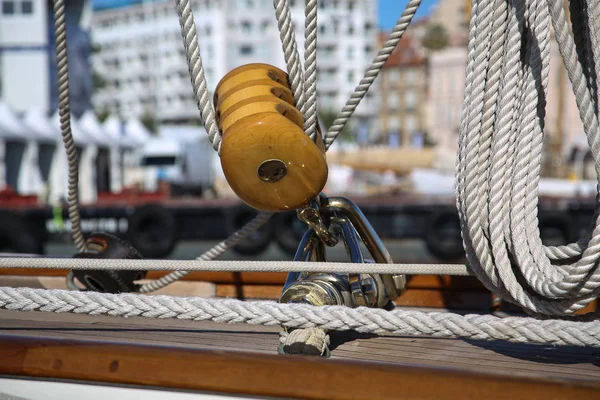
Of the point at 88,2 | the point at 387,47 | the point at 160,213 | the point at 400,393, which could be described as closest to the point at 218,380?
the point at 400,393

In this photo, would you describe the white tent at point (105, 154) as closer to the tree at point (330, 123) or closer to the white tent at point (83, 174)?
the white tent at point (83, 174)

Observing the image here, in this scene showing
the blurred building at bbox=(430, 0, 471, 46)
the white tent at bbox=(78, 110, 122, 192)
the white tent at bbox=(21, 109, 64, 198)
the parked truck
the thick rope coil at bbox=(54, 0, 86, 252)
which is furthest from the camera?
the blurred building at bbox=(430, 0, 471, 46)

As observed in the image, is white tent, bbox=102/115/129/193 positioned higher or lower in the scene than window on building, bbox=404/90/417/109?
lower

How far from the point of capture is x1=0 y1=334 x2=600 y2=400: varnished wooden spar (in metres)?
1.18

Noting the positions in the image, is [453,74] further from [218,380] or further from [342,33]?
[218,380]

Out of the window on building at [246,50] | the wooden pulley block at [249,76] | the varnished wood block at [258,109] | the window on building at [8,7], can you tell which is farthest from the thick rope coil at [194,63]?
the window on building at [246,50]

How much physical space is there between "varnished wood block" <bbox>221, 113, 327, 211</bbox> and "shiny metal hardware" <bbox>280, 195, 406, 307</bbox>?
211 mm

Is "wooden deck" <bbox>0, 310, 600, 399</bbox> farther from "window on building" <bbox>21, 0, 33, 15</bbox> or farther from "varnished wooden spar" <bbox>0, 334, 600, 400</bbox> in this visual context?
"window on building" <bbox>21, 0, 33, 15</bbox>

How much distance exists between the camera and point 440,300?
241 cm

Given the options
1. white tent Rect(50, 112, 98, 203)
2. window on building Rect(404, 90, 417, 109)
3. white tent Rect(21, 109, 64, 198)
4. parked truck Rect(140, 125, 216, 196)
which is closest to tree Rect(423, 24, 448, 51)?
window on building Rect(404, 90, 417, 109)

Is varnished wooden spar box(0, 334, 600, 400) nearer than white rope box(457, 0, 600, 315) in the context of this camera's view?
Yes

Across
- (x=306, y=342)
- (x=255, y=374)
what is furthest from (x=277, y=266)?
(x=255, y=374)

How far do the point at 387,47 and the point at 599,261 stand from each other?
0.76 meters

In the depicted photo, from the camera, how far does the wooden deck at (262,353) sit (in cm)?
122
